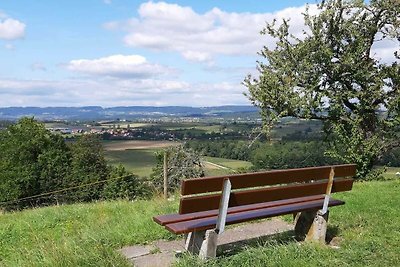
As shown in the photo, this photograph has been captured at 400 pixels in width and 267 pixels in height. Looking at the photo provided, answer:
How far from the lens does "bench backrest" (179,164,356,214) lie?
15.4 ft

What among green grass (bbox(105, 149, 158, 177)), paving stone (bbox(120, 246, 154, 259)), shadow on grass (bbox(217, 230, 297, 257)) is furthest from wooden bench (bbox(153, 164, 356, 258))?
green grass (bbox(105, 149, 158, 177))

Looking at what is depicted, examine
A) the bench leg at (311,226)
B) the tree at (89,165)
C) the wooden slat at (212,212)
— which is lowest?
the tree at (89,165)

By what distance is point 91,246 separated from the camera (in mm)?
4918

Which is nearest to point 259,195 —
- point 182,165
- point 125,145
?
point 182,165

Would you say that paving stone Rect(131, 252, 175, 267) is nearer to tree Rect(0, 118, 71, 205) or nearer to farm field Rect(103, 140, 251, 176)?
tree Rect(0, 118, 71, 205)

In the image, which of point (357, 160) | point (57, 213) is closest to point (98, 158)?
point (357, 160)

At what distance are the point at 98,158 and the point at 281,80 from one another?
95.2ft

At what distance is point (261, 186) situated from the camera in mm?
5215

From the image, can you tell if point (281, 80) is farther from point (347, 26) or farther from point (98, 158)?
point (98, 158)

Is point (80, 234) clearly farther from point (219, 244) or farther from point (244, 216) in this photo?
point (244, 216)

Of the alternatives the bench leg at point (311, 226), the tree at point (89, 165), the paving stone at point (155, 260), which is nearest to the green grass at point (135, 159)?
the tree at point (89, 165)

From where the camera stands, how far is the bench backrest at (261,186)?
4.71m

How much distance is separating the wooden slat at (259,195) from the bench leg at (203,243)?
29 centimetres

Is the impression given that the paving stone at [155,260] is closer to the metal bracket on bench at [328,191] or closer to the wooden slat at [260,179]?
the wooden slat at [260,179]
